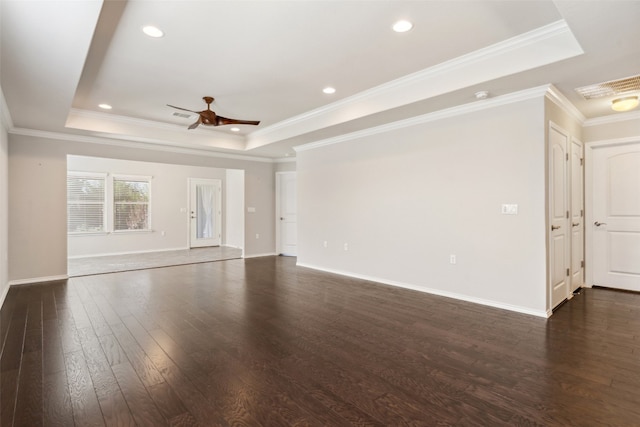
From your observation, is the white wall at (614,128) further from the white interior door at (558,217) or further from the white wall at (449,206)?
the white wall at (449,206)

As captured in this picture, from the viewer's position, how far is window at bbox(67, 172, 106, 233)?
8.02 meters

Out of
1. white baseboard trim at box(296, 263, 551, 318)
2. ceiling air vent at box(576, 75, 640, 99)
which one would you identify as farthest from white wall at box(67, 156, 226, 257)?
ceiling air vent at box(576, 75, 640, 99)

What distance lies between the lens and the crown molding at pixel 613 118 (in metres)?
4.48

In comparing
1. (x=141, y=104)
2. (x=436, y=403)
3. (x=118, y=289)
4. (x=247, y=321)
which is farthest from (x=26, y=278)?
(x=436, y=403)

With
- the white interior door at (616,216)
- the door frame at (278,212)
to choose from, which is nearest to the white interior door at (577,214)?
the white interior door at (616,216)

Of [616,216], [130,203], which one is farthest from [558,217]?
[130,203]

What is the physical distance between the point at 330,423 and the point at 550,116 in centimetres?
388

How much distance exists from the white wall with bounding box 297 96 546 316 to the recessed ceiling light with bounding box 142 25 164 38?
334 cm

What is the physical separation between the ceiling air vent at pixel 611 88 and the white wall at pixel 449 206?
2.13 feet

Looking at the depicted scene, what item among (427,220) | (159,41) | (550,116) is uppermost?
(159,41)

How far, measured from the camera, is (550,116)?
3.66 metres

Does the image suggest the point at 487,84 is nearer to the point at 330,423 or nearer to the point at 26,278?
the point at 330,423

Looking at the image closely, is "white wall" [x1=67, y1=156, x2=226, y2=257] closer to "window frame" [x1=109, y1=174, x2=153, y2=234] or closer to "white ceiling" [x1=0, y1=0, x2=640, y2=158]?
"window frame" [x1=109, y1=174, x2=153, y2=234]

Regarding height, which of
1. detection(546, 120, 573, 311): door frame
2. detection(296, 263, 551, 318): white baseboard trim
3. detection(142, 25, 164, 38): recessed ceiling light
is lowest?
detection(296, 263, 551, 318): white baseboard trim
